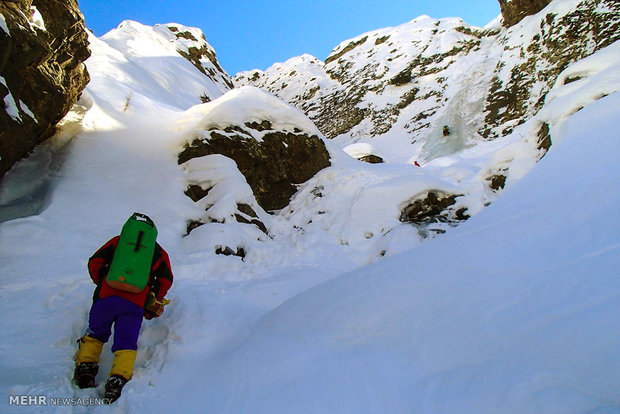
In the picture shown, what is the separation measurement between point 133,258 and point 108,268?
1.25ft

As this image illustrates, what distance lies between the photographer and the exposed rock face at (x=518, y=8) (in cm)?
2189

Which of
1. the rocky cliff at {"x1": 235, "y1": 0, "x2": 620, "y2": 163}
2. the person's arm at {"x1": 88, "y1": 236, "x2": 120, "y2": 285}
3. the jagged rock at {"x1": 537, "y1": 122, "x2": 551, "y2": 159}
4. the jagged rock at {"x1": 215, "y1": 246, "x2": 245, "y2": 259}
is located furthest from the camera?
the rocky cliff at {"x1": 235, "y1": 0, "x2": 620, "y2": 163}

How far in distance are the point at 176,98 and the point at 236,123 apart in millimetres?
9002

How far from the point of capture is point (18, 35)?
13.9 feet

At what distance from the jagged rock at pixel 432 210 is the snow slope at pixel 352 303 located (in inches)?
51.5

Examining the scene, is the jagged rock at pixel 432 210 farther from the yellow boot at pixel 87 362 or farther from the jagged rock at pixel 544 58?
the jagged rock at pixel 544 58

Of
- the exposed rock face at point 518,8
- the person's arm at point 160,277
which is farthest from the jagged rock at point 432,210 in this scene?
the exposed rock face at point 518,8

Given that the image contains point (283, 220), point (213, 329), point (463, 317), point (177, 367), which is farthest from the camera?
point (283, 220)

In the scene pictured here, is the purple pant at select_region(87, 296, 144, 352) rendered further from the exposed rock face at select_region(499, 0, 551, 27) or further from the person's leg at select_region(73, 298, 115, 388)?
the exposed rock face at select_region(499, 0, 551, 27)

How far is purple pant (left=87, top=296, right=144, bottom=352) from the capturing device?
266cm

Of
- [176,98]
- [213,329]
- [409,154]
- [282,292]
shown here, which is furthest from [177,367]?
[409,154]

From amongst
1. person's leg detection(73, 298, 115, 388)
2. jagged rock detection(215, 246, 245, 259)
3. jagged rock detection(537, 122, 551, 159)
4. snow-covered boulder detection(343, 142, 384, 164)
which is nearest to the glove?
person's leg detection(73, 298, 115, 388)

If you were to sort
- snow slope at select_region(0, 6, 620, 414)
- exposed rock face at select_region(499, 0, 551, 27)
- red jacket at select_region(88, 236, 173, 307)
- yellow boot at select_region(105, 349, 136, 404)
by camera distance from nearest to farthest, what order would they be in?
1. snow slope at select_region(0, 6, 620, 414)
2. yellow boot at select_region(105, 349, 136, 404)
3. red jacket at select_region(88, 236, 173, 307)
4. exposed rock face at select_region(499, 0, 551, 27)

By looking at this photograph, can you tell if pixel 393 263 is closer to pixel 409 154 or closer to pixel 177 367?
pixel 177 367
